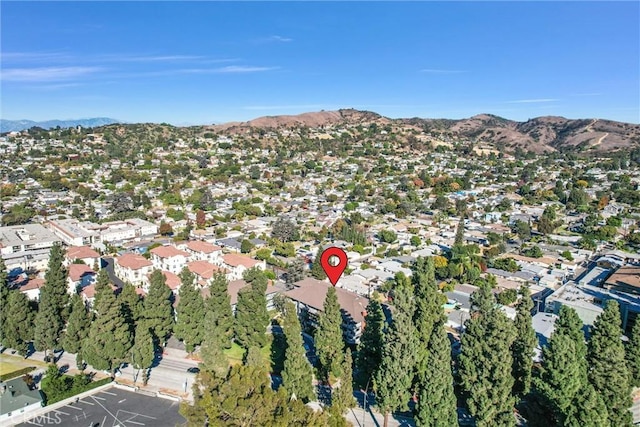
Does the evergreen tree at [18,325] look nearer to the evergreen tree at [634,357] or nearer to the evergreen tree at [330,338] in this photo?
the evergreen tree at [330,338]

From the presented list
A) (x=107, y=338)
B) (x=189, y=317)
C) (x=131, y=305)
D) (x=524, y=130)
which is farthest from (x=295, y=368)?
(x=524, y=130)

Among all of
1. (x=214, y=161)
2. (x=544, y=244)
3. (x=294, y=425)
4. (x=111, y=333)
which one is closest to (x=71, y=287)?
(x=111, y=333)

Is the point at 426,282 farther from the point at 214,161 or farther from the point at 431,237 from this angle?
the point at 214,161

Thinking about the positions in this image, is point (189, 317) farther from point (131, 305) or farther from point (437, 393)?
point (437, 393)

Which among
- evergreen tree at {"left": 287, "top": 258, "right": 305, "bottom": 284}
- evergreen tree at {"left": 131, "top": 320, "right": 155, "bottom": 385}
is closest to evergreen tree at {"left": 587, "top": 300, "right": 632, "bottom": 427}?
evergreen tree at {"left": 131, "top": 320, "right": 155, "bottom": 385}

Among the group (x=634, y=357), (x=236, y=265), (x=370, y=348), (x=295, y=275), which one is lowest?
(x=295, y=275)

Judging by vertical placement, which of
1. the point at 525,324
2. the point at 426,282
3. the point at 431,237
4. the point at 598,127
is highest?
the point at 598,127

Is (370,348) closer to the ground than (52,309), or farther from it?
closer to the ground
